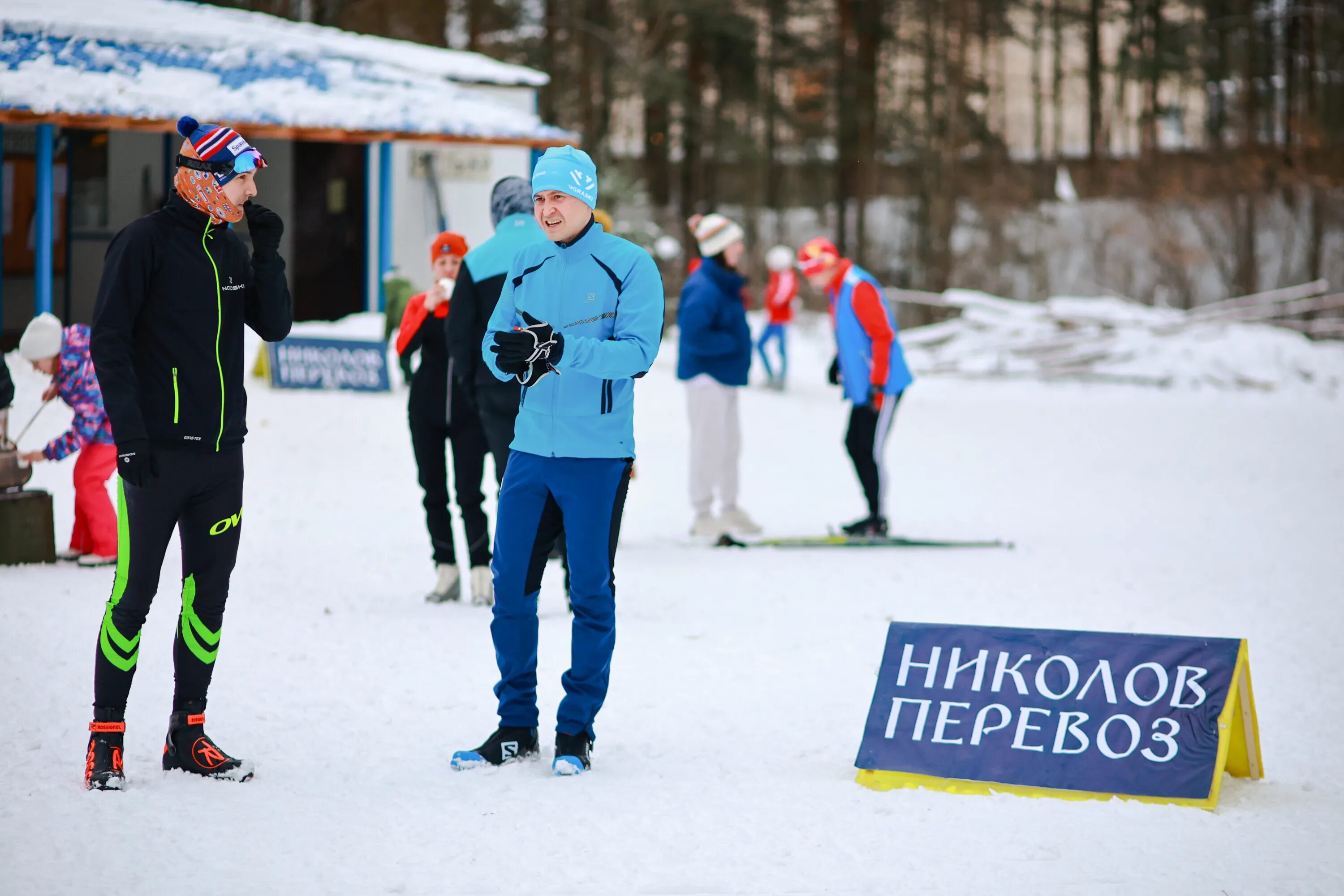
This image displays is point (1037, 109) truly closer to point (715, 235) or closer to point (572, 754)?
point (715, 235)

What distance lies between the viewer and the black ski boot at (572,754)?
4.26 m

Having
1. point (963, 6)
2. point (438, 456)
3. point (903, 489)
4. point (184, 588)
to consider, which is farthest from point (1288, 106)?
point (184, 588)

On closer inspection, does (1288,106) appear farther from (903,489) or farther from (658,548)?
(658,548)

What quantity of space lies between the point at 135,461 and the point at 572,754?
1532 millimetres

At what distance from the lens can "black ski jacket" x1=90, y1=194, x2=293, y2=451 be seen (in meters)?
3.87

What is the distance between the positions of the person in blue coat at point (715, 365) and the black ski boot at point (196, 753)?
497 cm

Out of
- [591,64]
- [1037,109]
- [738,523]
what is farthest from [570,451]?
[1037,109]

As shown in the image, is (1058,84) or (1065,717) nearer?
(1065,717)

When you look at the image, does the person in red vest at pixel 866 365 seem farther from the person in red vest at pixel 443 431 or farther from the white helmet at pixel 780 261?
the white helmet at pixel 780 261

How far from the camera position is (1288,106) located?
29922 mm

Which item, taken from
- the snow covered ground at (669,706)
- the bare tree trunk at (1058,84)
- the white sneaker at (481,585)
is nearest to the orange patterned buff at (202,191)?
the snow covered ground at (669,706)

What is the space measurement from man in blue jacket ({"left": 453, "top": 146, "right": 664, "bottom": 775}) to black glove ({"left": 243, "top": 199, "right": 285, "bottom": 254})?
68cm

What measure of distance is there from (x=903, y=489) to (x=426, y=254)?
9286 mm

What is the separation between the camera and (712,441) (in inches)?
357
